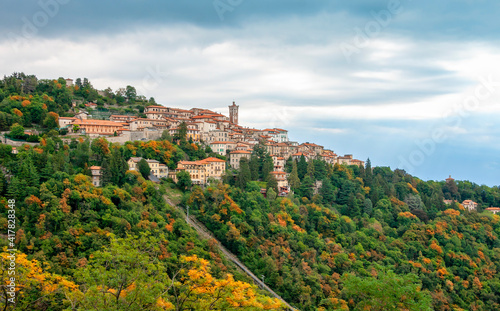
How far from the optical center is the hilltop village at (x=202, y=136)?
49.6 meters

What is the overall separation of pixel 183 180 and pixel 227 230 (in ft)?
29.5

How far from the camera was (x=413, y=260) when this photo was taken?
153 feet

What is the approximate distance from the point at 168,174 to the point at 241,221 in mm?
11920

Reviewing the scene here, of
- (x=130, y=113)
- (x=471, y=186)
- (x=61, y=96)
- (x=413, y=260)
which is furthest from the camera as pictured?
(x=471, y=186)

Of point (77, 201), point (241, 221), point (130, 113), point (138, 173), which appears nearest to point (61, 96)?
point (130, 113)

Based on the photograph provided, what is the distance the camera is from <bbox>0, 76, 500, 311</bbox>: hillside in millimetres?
13430

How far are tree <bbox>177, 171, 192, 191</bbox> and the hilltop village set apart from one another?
72.8 inches

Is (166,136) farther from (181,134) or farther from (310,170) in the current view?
(310,170)

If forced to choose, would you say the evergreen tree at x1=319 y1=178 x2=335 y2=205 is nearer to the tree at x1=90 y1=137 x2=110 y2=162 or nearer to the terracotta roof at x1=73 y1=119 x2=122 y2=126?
the terracotta roof at x1=73 y1=119 x2=122 y2=126

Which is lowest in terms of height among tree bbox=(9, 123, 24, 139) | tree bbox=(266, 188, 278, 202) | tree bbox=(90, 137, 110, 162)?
tree bbox=(266, 188, 278, 202)

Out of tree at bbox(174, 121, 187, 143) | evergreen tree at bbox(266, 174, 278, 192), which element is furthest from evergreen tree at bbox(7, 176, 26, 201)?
evergreen tree at bbox(266, 174, 278, 192)

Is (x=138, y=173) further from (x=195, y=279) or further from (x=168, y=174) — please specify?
(x=195, y=279)

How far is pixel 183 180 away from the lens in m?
45.9

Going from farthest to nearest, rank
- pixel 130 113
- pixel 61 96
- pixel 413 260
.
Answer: pixel 130 113 → pixel 61 96 → pixel 413 260
